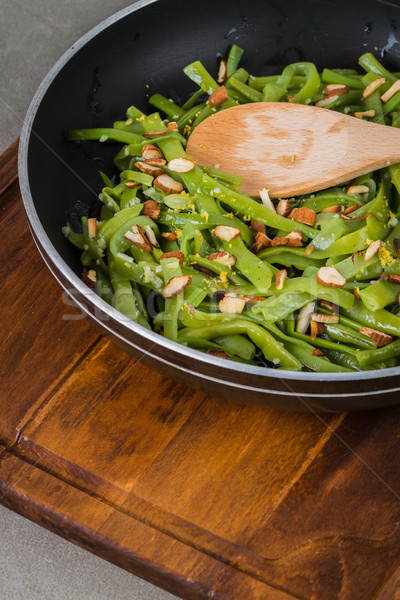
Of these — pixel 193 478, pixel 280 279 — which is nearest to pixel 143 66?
pixel 280 279

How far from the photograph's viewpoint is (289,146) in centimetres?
205

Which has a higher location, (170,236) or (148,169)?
(148,169)

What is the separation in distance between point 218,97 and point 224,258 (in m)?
0.63

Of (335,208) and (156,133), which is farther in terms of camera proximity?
(156,133)

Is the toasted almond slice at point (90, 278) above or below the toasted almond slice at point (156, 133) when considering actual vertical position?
below

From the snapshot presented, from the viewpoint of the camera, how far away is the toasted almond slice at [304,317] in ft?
5.73

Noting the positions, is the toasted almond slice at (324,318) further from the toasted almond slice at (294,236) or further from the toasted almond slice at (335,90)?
the toasted almond slice at (335,90)

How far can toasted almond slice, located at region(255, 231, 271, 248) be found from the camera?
188 cm

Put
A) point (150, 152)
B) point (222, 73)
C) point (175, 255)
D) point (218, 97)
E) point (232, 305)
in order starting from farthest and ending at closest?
point (222, 73)
point (218, 97)
point (150, 152)
point (175, 255)
point (232, 305)

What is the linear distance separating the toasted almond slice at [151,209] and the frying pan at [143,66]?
0.72 feet

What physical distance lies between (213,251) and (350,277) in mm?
382

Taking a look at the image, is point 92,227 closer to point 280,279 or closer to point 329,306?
point 280,279

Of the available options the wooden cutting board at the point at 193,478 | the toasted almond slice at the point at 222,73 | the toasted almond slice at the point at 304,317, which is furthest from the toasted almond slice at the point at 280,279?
the toasted almond slice at the point at 222,73

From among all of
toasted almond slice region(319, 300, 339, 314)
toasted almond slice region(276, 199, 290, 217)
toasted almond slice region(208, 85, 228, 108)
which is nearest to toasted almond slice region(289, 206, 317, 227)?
toasted almond slice region(276, 199, 290, 217)
